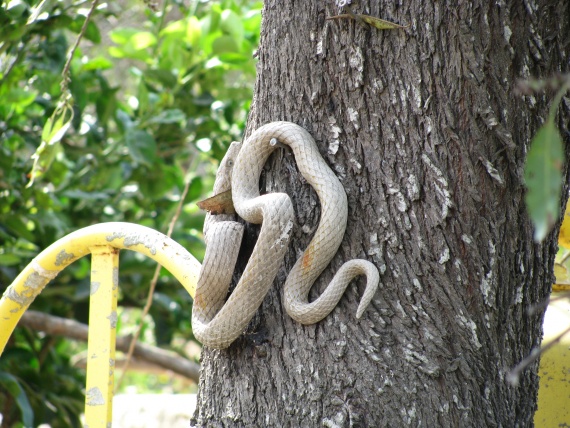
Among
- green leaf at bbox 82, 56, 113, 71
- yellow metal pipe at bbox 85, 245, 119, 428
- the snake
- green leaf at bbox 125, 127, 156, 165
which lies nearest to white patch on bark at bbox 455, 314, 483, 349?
the snake

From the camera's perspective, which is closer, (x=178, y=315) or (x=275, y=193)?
(x=275, y=193)

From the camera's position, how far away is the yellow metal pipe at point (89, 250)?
108 cm

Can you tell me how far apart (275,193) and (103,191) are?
62.0 inches

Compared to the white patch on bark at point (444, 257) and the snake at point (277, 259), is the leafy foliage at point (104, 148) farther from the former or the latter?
the white patch on bark at point (444, 257)

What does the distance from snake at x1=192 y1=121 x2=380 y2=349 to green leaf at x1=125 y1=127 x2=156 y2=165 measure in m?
1.19

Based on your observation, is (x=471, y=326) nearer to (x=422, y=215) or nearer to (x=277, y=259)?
(x=422, y=215)

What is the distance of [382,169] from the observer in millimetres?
907

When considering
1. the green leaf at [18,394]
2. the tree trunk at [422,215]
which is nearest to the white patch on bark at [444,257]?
the tree trunk at [422,215]

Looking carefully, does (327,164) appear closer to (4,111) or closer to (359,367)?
(359,367)

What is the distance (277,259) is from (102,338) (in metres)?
0.44

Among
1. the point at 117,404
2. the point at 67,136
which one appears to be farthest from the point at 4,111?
the point at 117,404

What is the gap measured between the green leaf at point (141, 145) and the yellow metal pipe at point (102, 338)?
958 millimetres

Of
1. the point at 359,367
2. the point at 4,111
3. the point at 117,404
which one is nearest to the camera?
the point at 359,367

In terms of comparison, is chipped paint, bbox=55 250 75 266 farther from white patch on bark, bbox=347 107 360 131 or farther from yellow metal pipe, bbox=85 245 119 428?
white patch on bark, bbox=347 107 360 131
